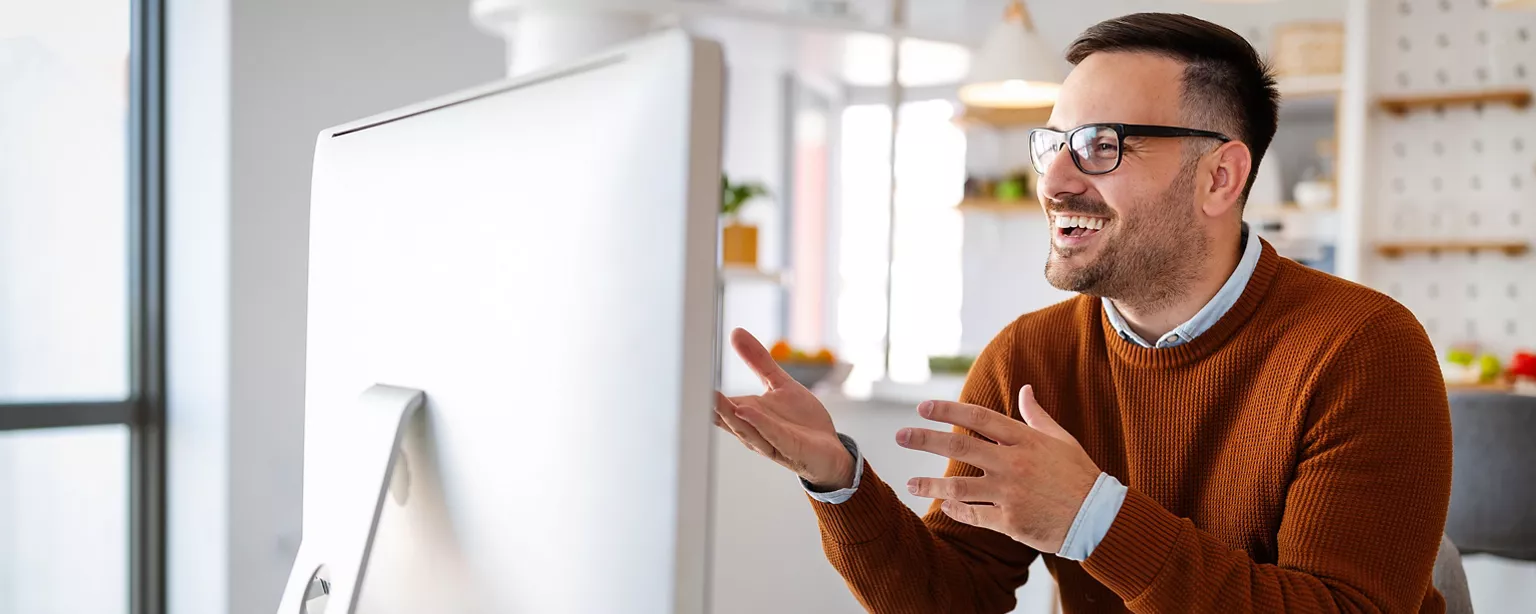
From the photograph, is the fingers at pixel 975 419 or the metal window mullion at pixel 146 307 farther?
the metal window mullion at pixel 146 307

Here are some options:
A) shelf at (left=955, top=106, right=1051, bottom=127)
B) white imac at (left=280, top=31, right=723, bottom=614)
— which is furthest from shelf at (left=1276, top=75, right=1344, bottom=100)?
white imac at (left=280, top=31, right=723, bottom=614)

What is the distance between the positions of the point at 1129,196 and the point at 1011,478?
0.49 metres

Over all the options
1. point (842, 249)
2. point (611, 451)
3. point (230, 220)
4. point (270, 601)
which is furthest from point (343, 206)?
point (842, 249)

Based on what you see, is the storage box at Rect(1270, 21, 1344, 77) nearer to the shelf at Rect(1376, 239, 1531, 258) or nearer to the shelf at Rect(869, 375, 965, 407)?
the shelf at Rect(1376, 239, 1531, 258)

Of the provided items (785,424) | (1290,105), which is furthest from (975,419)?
(1290,105)

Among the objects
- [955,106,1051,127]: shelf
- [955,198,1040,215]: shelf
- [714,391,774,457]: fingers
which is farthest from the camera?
[955,198,1040,215]: shelf

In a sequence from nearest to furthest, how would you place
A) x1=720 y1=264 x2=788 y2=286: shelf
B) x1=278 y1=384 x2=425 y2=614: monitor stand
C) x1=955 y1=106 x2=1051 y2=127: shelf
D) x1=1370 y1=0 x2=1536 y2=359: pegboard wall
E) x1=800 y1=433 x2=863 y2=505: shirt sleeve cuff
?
x1=278 y1=384 x2=425 y2=614: monitor stand
x1=800 y1=433 x2=863 y2=505: shirt sleeve cuff
x1=720 y1=264 x2=788 y2=286: shelf
x1=1370 y1=0 x2=1536 y2=359: pegboard wall
x1=955 y1=106 x2=1051 y2=127: shelf

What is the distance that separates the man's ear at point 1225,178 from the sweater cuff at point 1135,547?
453 millimetres

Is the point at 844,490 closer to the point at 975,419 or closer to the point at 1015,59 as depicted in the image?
the point at 975,419

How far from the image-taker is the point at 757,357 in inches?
36.1

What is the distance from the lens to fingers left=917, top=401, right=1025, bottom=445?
886 millimetres

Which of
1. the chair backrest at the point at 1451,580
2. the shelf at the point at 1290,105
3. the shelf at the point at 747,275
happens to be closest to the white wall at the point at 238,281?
the shelf at the point at 747,275

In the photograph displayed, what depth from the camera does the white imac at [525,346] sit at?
0.48 meters

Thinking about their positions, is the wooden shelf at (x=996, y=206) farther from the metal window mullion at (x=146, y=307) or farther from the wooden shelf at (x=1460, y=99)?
the metal window mullion at (x=146, y=307)
